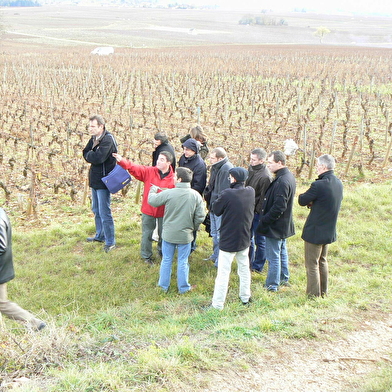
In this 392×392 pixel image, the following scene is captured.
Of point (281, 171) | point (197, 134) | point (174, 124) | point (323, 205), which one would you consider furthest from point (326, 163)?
point (174, 124)

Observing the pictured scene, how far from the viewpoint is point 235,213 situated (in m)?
5.09

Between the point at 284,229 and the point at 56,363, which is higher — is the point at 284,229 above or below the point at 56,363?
above

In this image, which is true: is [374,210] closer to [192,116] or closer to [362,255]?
[362,255]

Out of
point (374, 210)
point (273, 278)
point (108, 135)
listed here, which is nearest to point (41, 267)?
point (108, 135)

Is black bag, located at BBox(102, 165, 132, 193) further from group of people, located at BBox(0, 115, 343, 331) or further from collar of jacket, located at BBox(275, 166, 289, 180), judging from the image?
collar of jacket, located at BBox(275, 166, 289, 180)

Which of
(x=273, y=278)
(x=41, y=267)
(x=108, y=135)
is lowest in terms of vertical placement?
(x=41, y=267)

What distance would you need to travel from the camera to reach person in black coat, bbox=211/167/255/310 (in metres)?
5.07

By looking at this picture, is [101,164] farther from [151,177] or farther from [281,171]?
[281,171]

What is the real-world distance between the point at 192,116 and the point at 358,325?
1487 centimetres

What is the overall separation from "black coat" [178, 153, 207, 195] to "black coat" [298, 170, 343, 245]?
173 cm

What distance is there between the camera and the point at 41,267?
21.5ft

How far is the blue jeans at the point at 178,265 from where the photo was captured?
18.7 feet

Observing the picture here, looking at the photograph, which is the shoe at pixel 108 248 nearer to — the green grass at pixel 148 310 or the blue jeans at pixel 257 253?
the green grass at pixel 148 310

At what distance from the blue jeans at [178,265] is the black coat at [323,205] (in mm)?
1541
